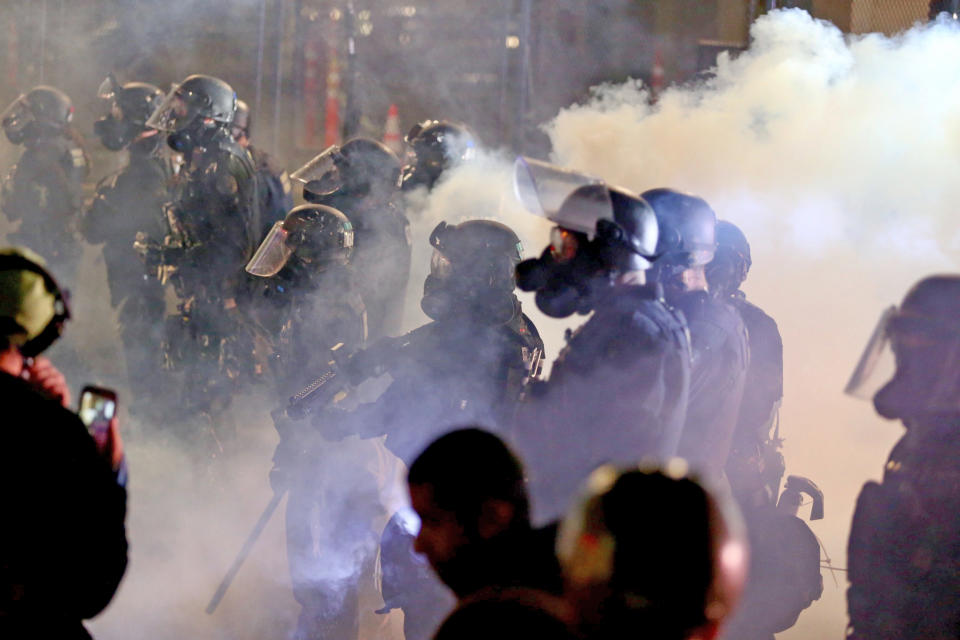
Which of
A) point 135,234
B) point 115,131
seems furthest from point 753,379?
point 115,131

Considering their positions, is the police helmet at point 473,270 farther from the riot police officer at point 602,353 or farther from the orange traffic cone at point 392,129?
the orange traffic cone at point 392,129

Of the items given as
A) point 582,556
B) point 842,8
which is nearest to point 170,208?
point 842,8

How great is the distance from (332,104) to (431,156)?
4222mm

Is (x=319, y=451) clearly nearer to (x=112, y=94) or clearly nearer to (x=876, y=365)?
(x=876, y=365)

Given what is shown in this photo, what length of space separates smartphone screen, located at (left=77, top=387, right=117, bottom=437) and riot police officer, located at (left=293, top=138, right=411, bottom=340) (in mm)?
3120

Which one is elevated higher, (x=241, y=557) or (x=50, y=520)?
(x=50, y=520)

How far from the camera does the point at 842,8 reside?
646cm

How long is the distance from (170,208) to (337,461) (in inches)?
109

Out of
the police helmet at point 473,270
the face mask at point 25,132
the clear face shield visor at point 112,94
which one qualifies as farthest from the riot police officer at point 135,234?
the police helmet at point 473,270

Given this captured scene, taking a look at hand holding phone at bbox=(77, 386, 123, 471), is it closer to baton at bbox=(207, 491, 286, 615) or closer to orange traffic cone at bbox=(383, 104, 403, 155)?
baton at bbox=(207, 491, 286, 615)

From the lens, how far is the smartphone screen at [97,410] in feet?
7.60

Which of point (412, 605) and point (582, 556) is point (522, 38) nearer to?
point (412, 605)

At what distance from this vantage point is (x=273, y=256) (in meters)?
4.94

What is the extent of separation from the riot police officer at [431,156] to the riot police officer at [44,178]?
3451 mm
